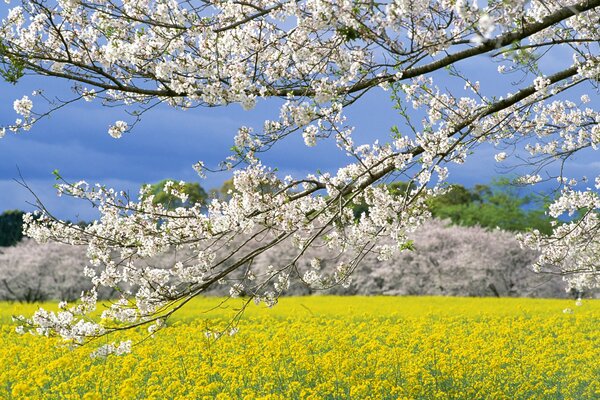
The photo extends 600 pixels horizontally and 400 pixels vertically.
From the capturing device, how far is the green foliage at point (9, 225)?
47.1 meters

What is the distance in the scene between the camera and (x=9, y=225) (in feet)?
156

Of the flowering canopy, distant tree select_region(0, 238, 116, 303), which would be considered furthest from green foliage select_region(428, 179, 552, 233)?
the flowering canopy

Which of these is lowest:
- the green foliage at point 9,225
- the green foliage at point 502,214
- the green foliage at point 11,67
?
the green foliage at point 11,67

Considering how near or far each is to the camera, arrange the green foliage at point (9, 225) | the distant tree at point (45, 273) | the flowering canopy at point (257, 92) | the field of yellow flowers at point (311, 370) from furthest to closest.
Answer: the green foliage at point (9, 225) < the distant tree at point (45, 273) < the field of yellow flowers at point (311, 370) < the flowering canopy at point (257, 92)

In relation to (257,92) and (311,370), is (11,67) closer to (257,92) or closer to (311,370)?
(257,92)

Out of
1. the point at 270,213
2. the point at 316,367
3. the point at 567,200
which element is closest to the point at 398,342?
the point at 316,367

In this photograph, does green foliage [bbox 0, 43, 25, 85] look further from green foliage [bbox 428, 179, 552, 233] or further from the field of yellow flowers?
green foliage [bbox 428, 179, 552, 233]

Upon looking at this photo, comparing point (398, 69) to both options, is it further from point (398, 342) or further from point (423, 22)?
point (398, 342)

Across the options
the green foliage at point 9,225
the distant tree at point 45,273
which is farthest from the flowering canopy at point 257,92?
the green foliage at point 9,225

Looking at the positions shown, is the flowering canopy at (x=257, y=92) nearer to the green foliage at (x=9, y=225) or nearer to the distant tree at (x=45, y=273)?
the distant tree at (x=45, y=273)

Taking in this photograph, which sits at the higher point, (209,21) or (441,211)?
(441,211)

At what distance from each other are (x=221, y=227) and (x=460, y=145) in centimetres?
231

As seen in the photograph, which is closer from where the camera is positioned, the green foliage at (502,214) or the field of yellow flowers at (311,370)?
the field of yellow flowers at (311,370)

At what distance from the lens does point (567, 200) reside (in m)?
9.60
